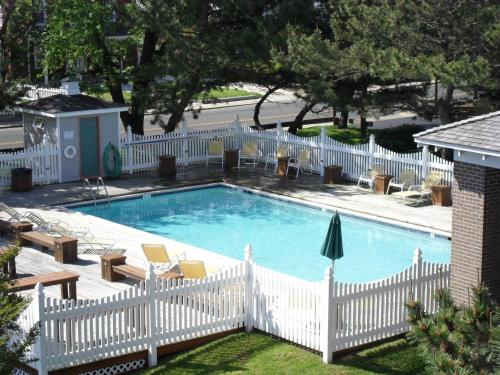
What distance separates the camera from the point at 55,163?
2947cm

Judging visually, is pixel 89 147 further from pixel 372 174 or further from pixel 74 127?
pixel 372 174

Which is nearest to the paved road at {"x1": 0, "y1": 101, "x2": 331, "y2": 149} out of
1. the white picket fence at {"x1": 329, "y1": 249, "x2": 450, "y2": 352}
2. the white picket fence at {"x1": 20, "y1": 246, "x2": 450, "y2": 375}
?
the white picket fence at {"x1": 20, "y1": 246, "x2": 450, "y2": 375}

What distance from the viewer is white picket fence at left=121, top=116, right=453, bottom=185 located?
28234 mm

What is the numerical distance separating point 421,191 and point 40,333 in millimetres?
15022

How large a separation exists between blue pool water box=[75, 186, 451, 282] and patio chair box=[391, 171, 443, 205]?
5.82 feet

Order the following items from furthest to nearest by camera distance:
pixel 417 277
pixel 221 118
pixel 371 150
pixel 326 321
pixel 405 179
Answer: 1. pixel 221 118
2. pixel 371 150
3. pixel 405 179
4. pixel 417 277
5. pixel 326 321

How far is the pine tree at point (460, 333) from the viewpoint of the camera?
10461 mm

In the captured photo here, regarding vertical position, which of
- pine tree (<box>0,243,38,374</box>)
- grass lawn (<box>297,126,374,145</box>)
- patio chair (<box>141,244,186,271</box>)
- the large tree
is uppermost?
the large tree

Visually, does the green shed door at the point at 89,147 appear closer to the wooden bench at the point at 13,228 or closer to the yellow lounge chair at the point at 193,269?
the wooden bench at the point at 13,228

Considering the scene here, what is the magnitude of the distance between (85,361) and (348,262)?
30.7 feet

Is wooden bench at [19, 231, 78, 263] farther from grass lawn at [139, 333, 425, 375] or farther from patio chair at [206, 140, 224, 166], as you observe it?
patio chair at [206, 140, 224, 166]

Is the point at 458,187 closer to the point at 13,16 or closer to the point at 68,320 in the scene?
the point at 68,320

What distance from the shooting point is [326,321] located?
15164 millimetres

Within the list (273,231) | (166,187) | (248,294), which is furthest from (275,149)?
(248,294)
